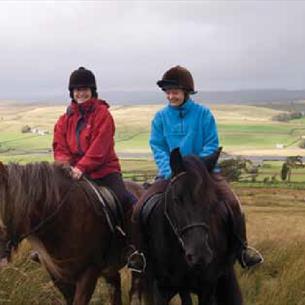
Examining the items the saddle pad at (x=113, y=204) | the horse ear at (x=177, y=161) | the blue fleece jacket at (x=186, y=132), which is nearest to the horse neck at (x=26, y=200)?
the saddle pad at (x=113, y=204)

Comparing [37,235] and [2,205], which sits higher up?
[2,205]

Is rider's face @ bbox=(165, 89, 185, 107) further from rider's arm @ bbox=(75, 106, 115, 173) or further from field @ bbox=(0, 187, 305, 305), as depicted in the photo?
field @ bbox=(0, 187, 305, 305)

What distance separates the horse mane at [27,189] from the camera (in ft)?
15.8

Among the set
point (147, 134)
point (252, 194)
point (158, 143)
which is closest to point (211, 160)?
point (158, 143)

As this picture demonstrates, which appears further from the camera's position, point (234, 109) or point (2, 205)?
point (234, 109)

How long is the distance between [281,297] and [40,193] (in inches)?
112

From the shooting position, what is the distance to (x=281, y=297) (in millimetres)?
6098

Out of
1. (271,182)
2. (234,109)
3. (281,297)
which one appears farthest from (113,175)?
(234,109)

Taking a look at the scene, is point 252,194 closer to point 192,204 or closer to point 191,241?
point 192,204

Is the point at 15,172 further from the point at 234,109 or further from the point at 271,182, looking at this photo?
the point at 234,109

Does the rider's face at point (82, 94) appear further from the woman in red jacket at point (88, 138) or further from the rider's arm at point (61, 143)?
the rider's arm at point (61, 143)

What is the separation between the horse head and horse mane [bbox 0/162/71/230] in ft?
3.81

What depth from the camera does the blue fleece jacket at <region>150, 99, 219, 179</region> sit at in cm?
533

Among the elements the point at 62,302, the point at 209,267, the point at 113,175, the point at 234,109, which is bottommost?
the point at 234,109
